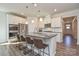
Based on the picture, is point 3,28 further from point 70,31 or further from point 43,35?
point 70,31

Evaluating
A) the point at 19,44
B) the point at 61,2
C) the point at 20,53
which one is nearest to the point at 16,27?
the point at 19,44

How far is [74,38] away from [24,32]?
1295 mm

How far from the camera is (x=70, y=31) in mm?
2855

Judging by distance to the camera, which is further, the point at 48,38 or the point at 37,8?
the point at 48,38

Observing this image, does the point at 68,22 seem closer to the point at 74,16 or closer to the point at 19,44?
the point at 74,16

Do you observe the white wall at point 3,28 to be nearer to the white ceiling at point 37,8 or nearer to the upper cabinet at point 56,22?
the white ceiling at point 37,8

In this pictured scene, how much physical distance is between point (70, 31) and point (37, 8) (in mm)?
1018

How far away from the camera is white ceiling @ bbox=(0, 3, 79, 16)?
273cm

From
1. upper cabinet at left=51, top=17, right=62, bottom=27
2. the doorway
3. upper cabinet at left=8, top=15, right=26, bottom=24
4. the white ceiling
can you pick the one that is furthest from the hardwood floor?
the white ceiling

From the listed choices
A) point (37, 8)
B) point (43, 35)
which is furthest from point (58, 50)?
point (37, 8)

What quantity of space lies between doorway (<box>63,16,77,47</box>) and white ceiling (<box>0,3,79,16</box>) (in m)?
0.27

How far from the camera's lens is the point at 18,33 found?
2.95 meters

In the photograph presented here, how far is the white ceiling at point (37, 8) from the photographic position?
273 cm

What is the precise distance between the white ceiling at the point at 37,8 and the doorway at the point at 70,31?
0.90 ft
